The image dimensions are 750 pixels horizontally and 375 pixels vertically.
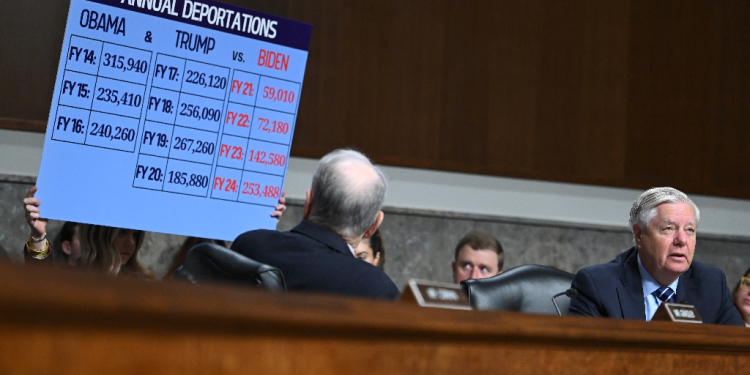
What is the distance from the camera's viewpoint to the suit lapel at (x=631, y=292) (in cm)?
253

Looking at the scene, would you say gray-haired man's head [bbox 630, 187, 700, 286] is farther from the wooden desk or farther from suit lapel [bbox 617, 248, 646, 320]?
the wooden desk

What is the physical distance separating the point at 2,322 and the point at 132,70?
110 inches

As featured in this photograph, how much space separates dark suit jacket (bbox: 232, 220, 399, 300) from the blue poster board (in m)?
1.13

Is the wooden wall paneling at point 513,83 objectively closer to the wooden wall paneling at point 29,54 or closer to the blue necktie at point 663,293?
the blue necktie at point 663,293

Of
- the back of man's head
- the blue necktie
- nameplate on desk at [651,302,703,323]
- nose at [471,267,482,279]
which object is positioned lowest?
nose at [471,267,482,279]

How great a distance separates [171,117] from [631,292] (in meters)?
1.88

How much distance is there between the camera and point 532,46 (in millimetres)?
4922

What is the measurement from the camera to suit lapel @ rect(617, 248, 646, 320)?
2.53 metres

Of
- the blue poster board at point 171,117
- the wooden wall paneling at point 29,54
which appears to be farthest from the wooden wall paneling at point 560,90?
the wooden wall paneling at point 29,54

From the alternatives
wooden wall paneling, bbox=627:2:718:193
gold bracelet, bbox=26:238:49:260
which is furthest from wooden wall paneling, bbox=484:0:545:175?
gold bracelet, bbox=26:238:49:260

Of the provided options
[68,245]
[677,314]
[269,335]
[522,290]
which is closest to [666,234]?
[522,290]

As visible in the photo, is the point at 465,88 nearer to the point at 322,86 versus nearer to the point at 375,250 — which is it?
the point at 322,86

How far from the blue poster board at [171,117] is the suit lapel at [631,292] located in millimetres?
1454

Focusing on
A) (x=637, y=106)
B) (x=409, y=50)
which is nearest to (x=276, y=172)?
(x=409, y=50)
